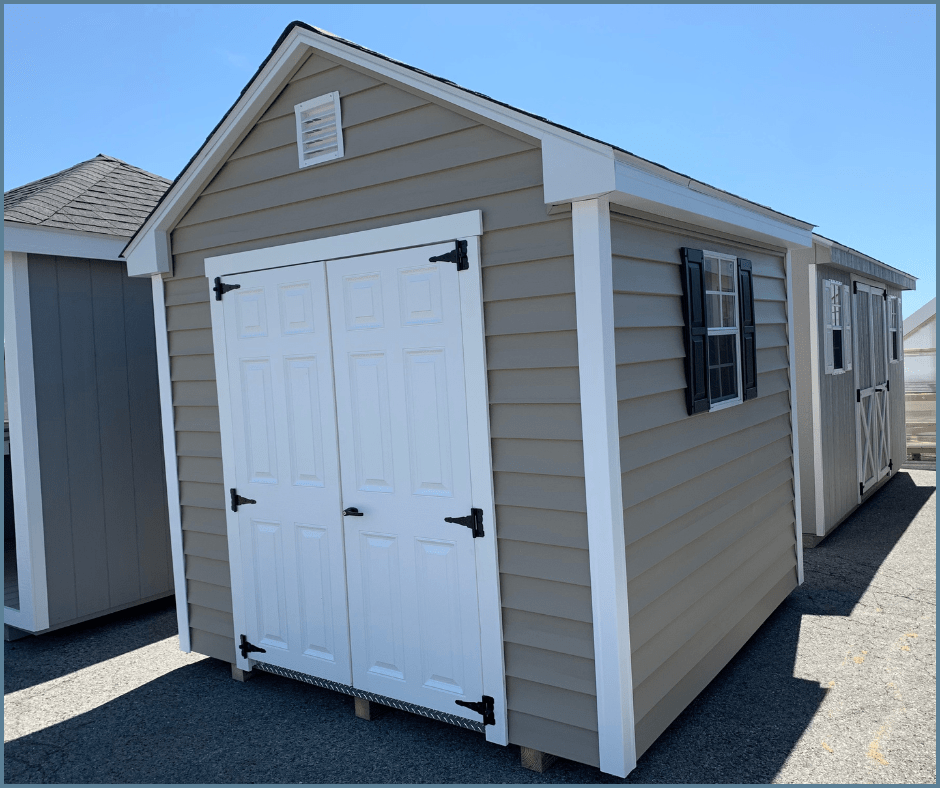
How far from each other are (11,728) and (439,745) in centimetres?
234

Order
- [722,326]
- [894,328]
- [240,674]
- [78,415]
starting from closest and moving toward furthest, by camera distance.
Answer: [722,326]
[240,674]
[78,415]
[894,328]

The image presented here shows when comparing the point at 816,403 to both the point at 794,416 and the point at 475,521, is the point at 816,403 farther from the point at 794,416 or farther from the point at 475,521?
the point at 475,521

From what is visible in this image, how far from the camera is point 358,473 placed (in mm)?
3949

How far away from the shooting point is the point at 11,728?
13.4ft

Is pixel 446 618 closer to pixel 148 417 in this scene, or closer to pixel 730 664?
pixel 730 664

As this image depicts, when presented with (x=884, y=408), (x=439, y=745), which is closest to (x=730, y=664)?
(x=439, y=745)

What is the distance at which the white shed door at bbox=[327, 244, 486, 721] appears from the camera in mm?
3584

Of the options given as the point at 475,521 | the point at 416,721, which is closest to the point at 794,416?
the point at 475,521

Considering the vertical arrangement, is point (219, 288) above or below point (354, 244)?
below

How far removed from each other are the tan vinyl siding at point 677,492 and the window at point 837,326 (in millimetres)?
2623

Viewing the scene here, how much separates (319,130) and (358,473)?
180 centimetres

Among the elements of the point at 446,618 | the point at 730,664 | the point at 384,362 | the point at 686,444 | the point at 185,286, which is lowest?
the point at 730,664

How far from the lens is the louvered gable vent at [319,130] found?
393 centimetres

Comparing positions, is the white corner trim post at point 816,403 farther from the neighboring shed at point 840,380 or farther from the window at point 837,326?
the window at point 837,326
